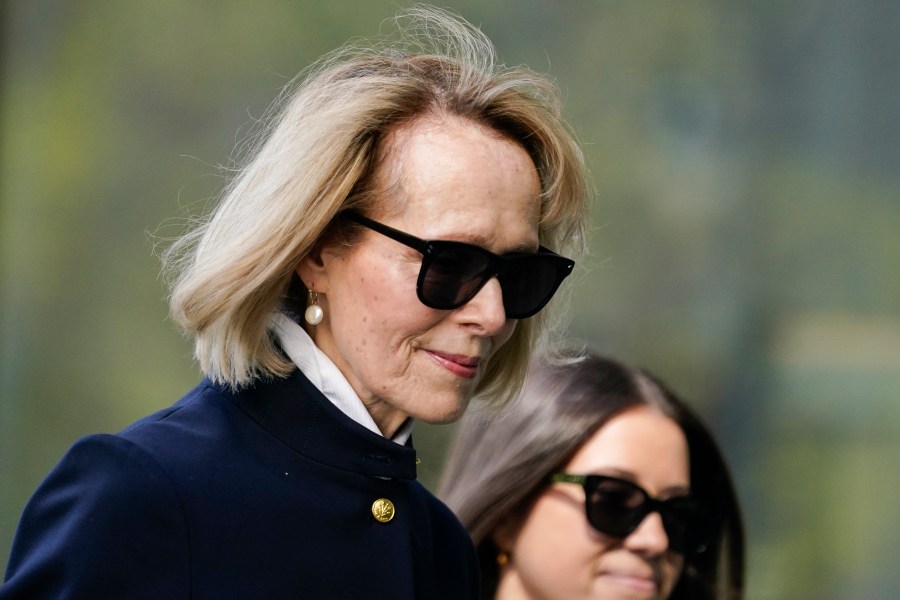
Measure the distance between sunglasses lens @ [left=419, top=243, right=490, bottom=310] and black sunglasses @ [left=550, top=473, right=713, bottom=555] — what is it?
1223 millimetres

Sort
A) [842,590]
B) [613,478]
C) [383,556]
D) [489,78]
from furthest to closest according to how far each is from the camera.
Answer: [842,590]
[613,478]
[489,78]
[383,556]

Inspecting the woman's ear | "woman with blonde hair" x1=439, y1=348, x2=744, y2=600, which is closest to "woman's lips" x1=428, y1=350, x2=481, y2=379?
the woman's ear

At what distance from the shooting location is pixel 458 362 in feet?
7.71

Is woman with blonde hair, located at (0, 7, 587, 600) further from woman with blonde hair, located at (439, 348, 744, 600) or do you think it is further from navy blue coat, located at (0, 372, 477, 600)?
woman with blonde hair, located at (439, 348, 744, 600)

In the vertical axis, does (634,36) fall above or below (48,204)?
above

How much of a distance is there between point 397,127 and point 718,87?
120 inches

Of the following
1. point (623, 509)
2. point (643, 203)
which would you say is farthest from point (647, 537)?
point (643, 203)

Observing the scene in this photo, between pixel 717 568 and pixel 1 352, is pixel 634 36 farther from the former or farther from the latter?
pixel 1 352

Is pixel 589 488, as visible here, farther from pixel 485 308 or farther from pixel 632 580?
pixel 485 308

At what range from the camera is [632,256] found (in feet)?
17.2

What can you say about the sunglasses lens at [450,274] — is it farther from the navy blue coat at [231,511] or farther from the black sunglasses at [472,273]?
the navy blue coat at [231,511]

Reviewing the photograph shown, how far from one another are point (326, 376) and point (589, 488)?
3.99 ft

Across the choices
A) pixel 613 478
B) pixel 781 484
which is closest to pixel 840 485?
pixel 781 484

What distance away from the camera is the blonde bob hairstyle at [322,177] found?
2.31m
